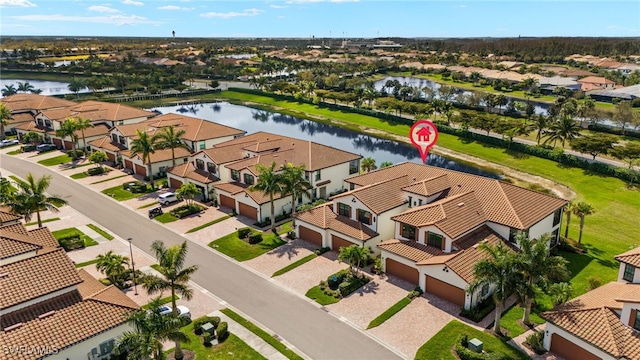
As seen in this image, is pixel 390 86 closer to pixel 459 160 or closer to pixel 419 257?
pixel 459 160

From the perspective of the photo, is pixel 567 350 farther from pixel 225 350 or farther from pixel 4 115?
pixel 4 115

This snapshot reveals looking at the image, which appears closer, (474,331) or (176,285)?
(176,285)

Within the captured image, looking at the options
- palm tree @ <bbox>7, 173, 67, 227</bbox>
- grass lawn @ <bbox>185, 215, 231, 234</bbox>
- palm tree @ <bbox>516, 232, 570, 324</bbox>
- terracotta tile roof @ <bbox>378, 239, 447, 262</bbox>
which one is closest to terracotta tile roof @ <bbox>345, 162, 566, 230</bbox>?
terracotta tile roof @ <bbox>378, 239, 447, 262</bbox>

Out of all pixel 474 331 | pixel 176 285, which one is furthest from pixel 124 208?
pixel 474 331

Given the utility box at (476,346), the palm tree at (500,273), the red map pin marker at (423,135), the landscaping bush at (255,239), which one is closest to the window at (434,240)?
the palm tree at (500,273)

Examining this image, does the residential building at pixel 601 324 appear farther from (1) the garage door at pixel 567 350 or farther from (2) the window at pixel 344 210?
(2) the window at pixel 344 210

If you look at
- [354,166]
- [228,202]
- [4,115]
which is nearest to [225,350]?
[228,202]

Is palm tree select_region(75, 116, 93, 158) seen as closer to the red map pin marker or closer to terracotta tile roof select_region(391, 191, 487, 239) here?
the red map pin marker

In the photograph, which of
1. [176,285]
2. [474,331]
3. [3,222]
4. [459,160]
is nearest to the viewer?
[176,285]
